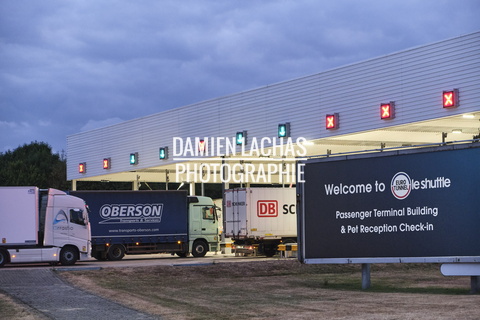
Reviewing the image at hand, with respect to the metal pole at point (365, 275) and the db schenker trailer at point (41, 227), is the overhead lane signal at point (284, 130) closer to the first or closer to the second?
the db schenker trailer at point (41, 227)

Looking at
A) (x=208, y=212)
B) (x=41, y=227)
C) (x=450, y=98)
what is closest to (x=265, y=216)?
(x=208, y=212)

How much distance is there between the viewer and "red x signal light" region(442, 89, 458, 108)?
90.2 ft

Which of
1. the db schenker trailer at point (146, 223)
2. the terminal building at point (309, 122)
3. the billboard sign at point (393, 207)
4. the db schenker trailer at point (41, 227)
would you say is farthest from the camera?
the db schenker trailer at point (146, 223)

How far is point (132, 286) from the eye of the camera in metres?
24.9

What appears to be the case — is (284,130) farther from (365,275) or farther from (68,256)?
(365,275)

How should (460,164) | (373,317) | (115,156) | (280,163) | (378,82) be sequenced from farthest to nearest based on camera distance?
(115,156)
(280,163)
(378,82)
(460,164)
(373,317)

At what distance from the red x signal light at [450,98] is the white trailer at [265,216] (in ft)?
42.0

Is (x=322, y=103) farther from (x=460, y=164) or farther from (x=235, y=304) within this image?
(x=235, y=304)

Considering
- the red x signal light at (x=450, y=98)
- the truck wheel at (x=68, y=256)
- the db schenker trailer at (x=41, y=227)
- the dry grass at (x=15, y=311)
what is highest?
the red x signal light at (x=450, y=98)

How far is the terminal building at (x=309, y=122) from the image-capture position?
28172 mm

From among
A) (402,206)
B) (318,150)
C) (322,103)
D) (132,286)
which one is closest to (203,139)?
(318,150)

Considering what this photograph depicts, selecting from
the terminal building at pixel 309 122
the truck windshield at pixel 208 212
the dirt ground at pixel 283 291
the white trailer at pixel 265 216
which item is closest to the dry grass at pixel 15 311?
the dirt ground at pixel 283 291

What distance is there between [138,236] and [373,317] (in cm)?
2472

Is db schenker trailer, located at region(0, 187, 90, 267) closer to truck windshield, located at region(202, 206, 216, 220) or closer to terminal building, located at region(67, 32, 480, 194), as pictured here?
truck windshield, located at region(202, 206, 216, 220)
